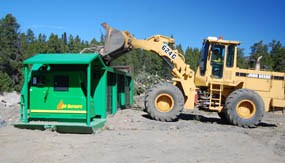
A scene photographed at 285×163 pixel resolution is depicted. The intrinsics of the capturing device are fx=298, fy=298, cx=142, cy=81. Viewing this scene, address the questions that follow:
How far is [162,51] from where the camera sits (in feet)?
39.0

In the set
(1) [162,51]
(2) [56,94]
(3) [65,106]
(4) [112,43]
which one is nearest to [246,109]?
(1) [162,51]

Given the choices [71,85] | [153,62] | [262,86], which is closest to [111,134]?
[71,85]

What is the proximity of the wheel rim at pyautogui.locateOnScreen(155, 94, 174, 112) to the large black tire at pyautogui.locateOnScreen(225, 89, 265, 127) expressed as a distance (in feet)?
6.77

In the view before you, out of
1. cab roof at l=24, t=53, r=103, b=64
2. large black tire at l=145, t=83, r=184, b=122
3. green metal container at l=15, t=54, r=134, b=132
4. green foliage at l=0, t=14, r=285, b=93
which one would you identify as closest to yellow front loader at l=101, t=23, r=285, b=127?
large black tire at l=145, t=83, r=184, b=122

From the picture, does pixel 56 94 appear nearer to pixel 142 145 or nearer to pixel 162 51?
pixel 142 145

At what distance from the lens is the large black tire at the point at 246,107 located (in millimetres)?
10664

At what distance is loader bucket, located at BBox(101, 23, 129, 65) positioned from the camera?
37.2ft

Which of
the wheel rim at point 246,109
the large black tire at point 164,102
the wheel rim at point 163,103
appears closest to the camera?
the wheel rim at point 246,109

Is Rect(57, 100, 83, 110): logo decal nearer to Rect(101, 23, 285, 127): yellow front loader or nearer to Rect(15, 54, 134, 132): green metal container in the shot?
Rect(15, 54, 134, 132): green metal container

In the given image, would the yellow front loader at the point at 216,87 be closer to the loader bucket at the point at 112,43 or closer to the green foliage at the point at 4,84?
the loader bucket at the point at 112,43

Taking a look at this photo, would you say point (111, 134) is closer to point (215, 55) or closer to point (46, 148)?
point (46, 148)

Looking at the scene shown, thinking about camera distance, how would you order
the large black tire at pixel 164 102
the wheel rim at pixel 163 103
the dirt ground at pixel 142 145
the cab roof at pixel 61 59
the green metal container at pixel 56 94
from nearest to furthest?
the dirt ground at pixel 142 145 → the cab roof at pixel 61 59 → the green metal container at pixel 56 94 → the large black tire at pixel 164 102 → the wheel rim at pixel 163 103

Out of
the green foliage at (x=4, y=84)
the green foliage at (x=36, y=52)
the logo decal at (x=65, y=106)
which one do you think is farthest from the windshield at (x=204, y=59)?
the green foliage at (x=4, y=84)

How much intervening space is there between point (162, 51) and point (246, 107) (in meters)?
3.83
